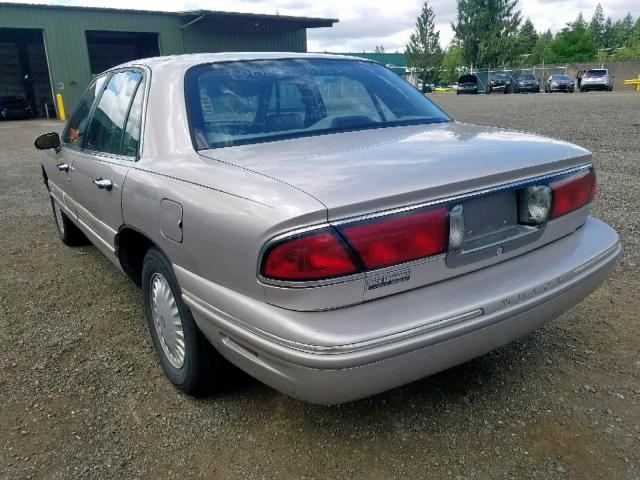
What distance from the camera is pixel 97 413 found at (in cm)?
243

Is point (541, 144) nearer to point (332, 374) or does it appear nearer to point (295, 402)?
point (332, 374)

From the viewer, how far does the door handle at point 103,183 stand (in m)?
2.83

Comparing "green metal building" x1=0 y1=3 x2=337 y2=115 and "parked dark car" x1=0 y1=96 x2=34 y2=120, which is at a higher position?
"green metal building" x1=0 y1=3 x2=337 y2=115

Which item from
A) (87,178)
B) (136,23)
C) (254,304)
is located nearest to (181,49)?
(136,23)

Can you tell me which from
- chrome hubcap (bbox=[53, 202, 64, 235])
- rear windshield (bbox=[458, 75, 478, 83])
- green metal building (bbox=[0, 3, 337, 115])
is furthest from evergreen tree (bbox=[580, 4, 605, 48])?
chrome hubcap (bbox=[53, 202, 64, 235])

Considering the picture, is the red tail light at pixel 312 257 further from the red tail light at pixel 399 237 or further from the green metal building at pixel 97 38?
the green metal building at pixel 97 38

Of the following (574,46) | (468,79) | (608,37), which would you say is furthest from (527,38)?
(608,37)

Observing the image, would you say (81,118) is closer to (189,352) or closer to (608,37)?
(189,352)

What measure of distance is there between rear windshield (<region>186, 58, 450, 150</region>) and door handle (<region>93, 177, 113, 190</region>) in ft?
2.37

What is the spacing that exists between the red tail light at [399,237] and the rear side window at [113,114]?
5.70 feet

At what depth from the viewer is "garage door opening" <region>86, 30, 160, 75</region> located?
31375 mm

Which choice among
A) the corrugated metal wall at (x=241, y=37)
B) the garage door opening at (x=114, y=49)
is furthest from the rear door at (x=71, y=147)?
the garage door opening at (x=114, y=49)

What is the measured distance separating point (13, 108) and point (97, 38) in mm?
8725

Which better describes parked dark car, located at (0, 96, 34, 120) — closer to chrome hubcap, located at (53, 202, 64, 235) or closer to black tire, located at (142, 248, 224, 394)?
chrome hubcap, located at (53, 202, 64, 235)
